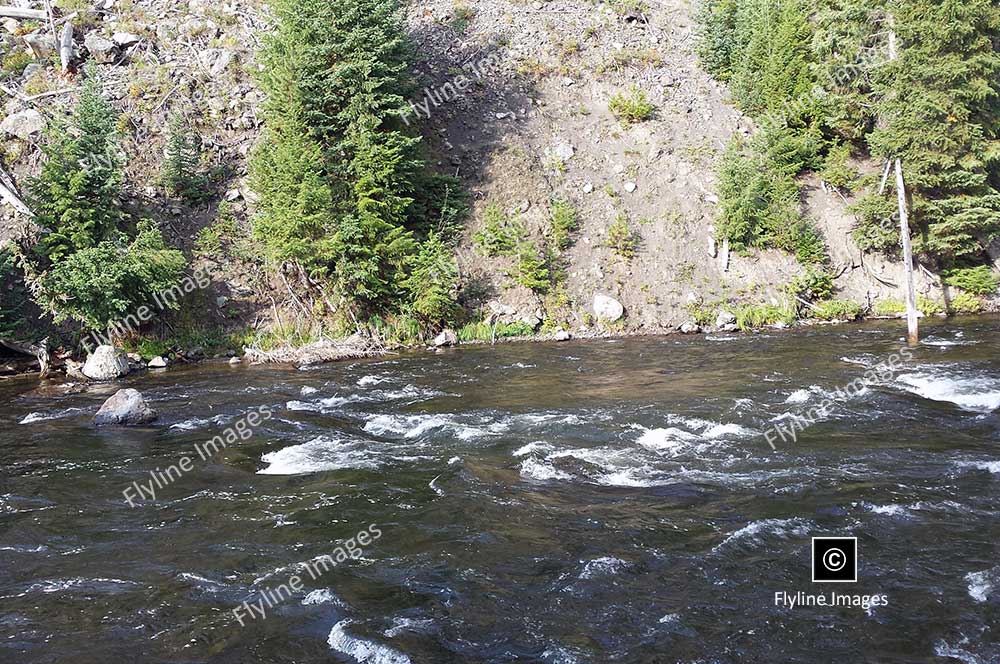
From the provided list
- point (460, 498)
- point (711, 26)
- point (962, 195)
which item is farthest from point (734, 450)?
point (711, 26)

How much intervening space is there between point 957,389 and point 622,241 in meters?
17.0

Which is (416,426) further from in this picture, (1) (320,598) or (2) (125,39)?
(2) (125,39)

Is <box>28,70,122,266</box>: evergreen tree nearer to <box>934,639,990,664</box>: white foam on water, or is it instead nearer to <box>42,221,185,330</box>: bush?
<box>42,221,185,330</box>: bush

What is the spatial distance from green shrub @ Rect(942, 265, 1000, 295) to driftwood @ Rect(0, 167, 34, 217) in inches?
1460

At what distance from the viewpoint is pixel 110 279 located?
73.2 ft

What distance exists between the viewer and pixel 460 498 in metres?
10.6

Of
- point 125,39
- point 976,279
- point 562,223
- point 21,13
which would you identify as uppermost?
point 21,13

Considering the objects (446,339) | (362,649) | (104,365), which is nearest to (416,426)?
(362,649)

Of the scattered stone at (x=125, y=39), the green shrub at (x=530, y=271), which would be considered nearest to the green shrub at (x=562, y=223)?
the green shrub at (x=530, y=271)

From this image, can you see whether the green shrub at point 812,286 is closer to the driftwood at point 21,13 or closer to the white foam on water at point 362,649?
the white foam on water at point 362,649

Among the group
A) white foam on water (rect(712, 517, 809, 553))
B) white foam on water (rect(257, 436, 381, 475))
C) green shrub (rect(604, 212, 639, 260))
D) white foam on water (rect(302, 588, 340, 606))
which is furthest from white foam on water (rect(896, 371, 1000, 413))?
green shrub (rect(604, 212, 639, 260))

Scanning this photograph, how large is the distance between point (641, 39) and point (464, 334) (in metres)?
26.9

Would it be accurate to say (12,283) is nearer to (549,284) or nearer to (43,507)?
(43,507)

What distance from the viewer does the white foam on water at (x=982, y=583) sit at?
7.05m
